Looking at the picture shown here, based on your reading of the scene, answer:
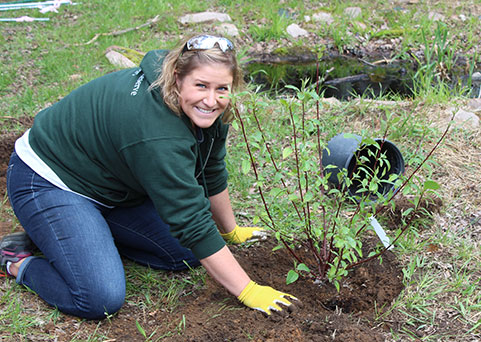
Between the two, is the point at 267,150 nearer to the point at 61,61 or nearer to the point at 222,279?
the point at 222,279

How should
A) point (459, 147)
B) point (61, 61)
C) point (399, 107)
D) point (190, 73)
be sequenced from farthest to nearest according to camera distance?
point (61, 61) → point (399, 107) → point (459, 147) → point (190, 73)

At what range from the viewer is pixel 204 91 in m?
1.93

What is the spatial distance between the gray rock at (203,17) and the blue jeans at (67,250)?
453 cm

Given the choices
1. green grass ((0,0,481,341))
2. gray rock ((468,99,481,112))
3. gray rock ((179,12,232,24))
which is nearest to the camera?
green grass ((0,0,481,341))

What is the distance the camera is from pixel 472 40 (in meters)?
6.36

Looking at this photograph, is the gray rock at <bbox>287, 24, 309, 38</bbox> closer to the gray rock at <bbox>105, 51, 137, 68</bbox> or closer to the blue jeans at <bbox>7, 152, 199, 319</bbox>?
the gray rock at <bbox>105, 51, 137, 68</bbox>

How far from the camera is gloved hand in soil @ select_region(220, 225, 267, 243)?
8.72 ft

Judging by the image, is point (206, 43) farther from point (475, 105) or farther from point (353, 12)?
point (353, 12)

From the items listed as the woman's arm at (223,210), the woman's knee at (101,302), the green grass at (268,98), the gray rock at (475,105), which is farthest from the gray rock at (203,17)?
the woman's knee at (101,302)

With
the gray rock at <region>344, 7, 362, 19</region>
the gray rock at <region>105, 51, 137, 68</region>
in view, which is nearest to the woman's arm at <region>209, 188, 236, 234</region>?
the gray rock at <region>105, 51, 137, 68</region>

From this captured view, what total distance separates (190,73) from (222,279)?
852 mm

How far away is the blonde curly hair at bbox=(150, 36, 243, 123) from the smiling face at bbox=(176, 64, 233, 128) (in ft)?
0.06

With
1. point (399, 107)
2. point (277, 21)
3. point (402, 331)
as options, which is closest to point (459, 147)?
point (399, 107)

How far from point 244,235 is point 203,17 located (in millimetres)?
4542
